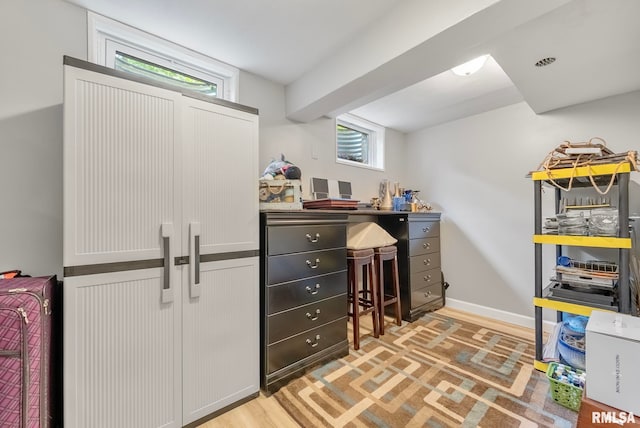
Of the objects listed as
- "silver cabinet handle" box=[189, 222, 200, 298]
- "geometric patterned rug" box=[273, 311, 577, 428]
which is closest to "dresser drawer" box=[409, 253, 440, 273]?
"geometric patterned rug" box=[273, 311, 577, 428]

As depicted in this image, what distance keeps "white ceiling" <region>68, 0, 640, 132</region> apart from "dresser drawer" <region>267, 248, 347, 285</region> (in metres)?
1.26

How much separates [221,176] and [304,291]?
965 millimetres

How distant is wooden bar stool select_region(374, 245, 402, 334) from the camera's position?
257 cm

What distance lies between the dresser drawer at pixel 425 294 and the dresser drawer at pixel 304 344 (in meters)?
1.08

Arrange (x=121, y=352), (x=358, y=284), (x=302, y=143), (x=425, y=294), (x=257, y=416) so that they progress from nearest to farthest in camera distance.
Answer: (x=121, y=352) < (x=257, y=416) < (x=358, y=284) < (x=302, y=143) < (x=425, y=294)

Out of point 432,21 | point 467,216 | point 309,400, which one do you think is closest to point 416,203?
point 467,216

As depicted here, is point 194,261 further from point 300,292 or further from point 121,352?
point 300,292

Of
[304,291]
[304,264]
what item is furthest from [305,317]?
[304,264]

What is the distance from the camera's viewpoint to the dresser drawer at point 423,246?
2.92 metres

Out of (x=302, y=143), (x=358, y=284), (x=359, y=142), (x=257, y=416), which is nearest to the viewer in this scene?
(x=257, y=416)

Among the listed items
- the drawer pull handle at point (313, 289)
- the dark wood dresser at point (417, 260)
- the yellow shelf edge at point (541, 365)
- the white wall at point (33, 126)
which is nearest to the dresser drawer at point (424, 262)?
the dark wood dresser at point (417, 260)

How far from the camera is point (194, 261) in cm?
145

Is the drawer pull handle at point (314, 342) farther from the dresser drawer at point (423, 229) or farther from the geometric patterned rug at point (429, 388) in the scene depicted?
the dresser drawer at point (423, 229)

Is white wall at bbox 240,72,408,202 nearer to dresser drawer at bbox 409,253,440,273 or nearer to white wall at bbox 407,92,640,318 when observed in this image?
white wall at bbox 407,92,640,318
